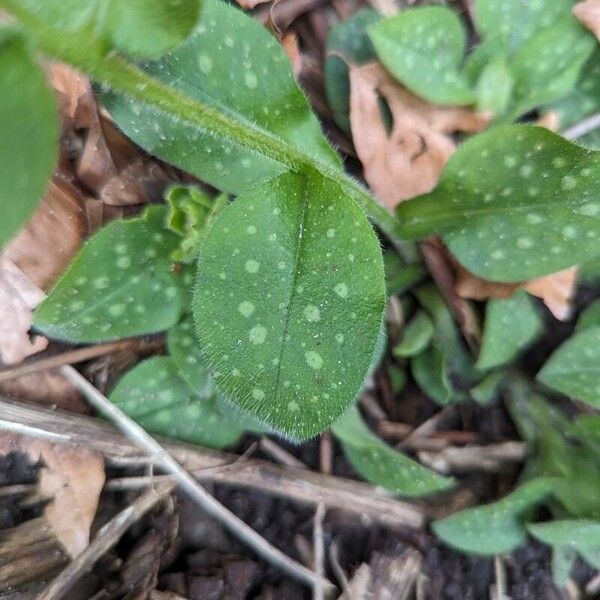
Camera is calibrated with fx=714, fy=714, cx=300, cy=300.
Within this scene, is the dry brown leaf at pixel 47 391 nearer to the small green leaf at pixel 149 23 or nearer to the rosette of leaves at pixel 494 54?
the small green leaf at pixel 149 23

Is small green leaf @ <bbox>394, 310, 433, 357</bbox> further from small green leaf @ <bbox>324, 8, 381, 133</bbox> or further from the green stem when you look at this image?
small green leaf @ <bbox>324, 8, 381, 133</bbox>

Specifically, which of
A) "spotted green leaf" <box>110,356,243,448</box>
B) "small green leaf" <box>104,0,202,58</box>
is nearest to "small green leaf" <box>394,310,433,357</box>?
"spotted green leaf" <box>110,356,243,448</box>

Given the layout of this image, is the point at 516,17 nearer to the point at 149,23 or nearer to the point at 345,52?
the point at 345,52

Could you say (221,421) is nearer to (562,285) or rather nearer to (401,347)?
(401,347)

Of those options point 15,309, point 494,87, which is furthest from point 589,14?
point 15,309

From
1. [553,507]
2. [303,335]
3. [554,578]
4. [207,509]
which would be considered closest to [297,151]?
[303,335]
